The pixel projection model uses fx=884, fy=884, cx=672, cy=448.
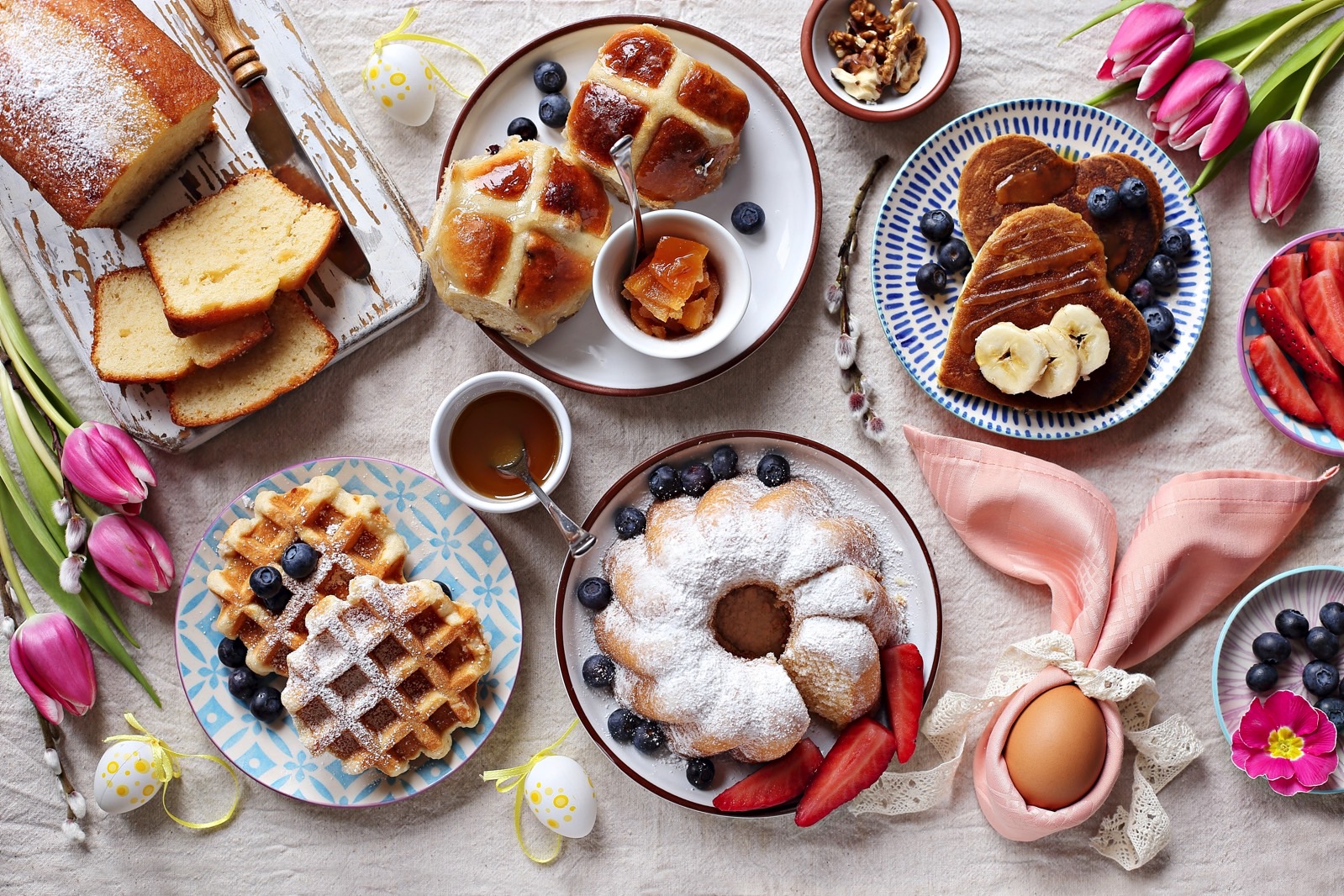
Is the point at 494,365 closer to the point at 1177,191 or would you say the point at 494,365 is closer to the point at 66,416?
the point at 66,416

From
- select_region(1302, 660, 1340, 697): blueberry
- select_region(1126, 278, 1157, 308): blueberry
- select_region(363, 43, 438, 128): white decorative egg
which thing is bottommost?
select_region(1302, 660, 1340, 697): blueberry

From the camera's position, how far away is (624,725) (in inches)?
79.9

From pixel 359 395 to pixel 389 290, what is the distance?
0.27m

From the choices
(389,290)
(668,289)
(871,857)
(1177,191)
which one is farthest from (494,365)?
(1177,191)

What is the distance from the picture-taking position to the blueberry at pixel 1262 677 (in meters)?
2.05

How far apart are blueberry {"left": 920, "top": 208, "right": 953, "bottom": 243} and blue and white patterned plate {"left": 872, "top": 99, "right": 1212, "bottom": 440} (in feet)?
0.09

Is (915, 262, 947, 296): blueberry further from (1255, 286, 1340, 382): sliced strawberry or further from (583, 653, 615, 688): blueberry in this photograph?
(583, 653, 615, 688): blueberry

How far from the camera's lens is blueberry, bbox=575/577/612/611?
6.61 ft

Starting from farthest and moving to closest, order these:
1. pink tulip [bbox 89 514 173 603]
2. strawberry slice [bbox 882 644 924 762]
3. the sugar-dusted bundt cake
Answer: pink tulip [bbox 89 514 173 603] < strawberry slice [bbox 882 644 924 762] < the sugar-dusted bundt cake

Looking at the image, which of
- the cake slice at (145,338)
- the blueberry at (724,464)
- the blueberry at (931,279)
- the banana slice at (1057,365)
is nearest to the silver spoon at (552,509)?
the blueberry at (724,464)

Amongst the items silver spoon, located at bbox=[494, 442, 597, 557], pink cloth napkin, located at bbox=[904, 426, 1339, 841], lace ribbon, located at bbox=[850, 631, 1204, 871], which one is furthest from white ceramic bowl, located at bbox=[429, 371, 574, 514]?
lace ribbon, located at bbox=[850, 631, 1204, 871]

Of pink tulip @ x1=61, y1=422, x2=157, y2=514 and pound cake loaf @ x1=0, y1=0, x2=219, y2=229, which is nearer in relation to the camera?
pound cake loaf @ x1=0, y1=0, x2=219, y2=229

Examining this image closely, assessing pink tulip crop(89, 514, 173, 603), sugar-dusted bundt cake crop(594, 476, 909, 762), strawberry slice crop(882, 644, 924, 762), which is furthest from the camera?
pink tulip crop(89, 514, 173, 603)

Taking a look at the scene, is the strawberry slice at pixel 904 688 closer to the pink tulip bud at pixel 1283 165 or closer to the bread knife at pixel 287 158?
the pink tulip bud at pixel 1283 165
